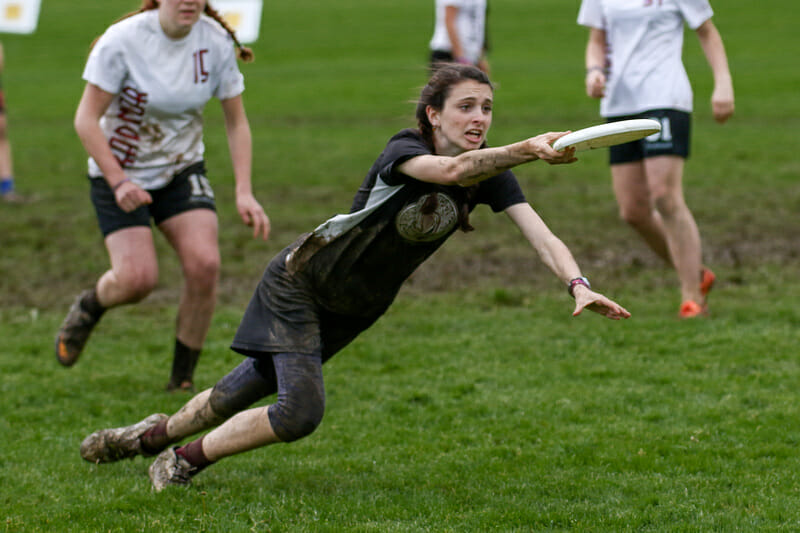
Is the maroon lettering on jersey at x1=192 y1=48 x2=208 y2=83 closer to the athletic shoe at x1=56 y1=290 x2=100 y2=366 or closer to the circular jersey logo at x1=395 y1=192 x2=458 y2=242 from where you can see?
the athletic shoe at x1=56 y1=290 x2=100 y2=366

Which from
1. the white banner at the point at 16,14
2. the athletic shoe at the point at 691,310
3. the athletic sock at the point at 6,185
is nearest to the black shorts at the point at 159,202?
the athletic shoe at the point at 691,310

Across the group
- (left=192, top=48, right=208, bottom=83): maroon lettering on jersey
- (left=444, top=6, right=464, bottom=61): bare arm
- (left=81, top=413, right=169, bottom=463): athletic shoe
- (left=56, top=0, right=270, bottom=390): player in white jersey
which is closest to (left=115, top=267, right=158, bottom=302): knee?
(left=56, top=0, right=270, bottom=390): player in white jersey

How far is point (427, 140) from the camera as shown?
4.27 metres

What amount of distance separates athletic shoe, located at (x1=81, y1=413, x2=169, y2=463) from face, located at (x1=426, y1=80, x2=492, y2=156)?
6.15 feet

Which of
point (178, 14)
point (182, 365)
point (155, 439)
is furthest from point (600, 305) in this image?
point (182, 365)

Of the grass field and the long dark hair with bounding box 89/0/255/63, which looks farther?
the long dark hair with bounding box 89/0/255/63

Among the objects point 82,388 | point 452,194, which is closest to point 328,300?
point 452,194

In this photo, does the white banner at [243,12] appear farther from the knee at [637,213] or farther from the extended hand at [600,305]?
the extended hand at [600,305]

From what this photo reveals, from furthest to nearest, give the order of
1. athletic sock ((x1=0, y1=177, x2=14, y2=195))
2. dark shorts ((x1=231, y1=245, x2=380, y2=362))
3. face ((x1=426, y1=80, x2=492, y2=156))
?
athletic sock ((x1=0, y1=177, x2=14, y2=195)), dark shorts ((x1=231, y1=245, x2=380, y2=362)), face ((x1=426, y1=80, x2=492, y2=156))

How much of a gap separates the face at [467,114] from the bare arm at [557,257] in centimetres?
35

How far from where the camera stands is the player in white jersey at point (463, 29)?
38.2 ft

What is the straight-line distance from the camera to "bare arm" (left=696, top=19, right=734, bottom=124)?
712cm

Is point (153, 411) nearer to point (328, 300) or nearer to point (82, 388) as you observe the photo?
point (82, 388)

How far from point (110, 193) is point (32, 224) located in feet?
19.1
